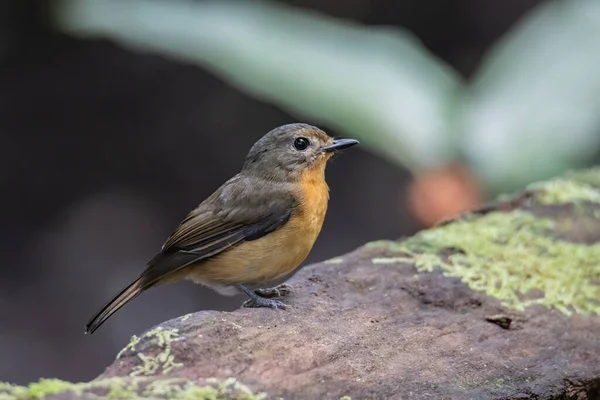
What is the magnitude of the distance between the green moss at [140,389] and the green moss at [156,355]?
0.06 meters

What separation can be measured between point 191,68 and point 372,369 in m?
7.15

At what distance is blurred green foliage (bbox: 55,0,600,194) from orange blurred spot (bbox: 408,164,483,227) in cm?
14

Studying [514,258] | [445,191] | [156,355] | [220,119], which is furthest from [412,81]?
[220,119]

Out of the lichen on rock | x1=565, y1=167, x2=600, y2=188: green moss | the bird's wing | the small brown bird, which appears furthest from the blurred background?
the bird's wing

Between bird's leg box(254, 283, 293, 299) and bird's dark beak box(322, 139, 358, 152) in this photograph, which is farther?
bird's dark beak box(322, 139, 358, 152)

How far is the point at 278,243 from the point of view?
358 centimetres

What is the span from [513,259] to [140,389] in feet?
7.78

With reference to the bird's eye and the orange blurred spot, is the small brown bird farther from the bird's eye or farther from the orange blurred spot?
the orange blurred spot

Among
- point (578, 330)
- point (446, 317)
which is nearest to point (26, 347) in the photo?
point (446, 317)

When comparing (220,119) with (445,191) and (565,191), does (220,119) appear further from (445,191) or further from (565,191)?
(565,191)

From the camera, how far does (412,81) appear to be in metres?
5.46

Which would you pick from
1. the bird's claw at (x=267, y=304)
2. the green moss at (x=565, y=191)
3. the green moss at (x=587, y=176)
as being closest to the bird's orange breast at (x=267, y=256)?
the bird's claw at (x=267, y=304)

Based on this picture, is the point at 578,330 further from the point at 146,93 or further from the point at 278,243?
the point at 146,93

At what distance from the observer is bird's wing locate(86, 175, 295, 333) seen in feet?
11.7
